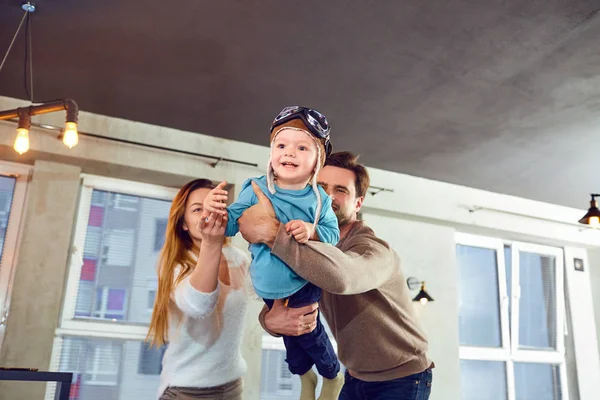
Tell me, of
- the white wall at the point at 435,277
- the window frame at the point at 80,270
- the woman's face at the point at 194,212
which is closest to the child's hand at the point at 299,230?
the woman's face at the point at 194,212

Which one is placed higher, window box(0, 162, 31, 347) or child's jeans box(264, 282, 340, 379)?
window box(0, 162, 31, 347)

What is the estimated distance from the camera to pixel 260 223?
1284 millimetres

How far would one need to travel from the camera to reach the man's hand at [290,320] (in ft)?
4.33

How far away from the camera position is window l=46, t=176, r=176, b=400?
3.61 meters

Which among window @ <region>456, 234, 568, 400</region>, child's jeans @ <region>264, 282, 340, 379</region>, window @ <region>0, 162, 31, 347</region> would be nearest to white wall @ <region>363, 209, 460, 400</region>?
window @ <region>456, 234, 568, 400</region>

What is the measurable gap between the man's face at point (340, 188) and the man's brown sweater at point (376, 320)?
0.06 m

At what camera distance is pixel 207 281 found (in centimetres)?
155

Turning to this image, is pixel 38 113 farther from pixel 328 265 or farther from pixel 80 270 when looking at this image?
pixel 328 265

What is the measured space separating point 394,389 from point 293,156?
0.75 m

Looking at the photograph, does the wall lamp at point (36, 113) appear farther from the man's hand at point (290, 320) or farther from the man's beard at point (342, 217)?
the man's hand at point (290, 320)

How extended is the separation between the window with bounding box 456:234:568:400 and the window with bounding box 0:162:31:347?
12.4 feet

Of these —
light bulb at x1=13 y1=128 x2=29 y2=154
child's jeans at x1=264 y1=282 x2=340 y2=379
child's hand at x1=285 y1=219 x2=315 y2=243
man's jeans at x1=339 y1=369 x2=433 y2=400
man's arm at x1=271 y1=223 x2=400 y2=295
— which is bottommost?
man's jeans at x1=339 y1=369 x2=433 y2=400

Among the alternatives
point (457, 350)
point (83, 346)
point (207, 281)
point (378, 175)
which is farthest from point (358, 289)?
point (457, 350)

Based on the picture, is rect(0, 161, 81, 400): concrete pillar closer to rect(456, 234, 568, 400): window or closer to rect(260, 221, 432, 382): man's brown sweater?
rect(260, 221, 432, 382): man's brown sweater
